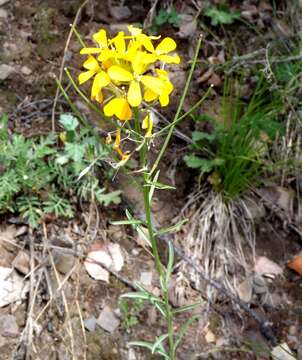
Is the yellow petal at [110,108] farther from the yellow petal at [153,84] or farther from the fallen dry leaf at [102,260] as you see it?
the fallen dry leaf at [102,260]

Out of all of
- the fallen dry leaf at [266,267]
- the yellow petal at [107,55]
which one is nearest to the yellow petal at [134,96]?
the yellow petal at [107,55]

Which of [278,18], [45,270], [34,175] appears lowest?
[45,270]

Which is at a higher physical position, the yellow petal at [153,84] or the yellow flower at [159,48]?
the yellow flower at [159,48]

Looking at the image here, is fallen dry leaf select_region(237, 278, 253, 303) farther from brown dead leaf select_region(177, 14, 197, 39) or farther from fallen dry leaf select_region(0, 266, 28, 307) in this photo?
brown dead leaf select_region(177, 14, 197, 39)

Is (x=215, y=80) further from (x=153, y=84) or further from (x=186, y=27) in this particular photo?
(x=153, y=84)

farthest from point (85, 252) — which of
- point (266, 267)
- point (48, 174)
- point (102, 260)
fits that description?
point (266, 267)

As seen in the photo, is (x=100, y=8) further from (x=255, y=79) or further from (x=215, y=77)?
(x=255, y=79)

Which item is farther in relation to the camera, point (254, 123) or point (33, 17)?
point (33, 17)

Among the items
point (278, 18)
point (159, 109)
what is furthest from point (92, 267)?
point (278, 18)
